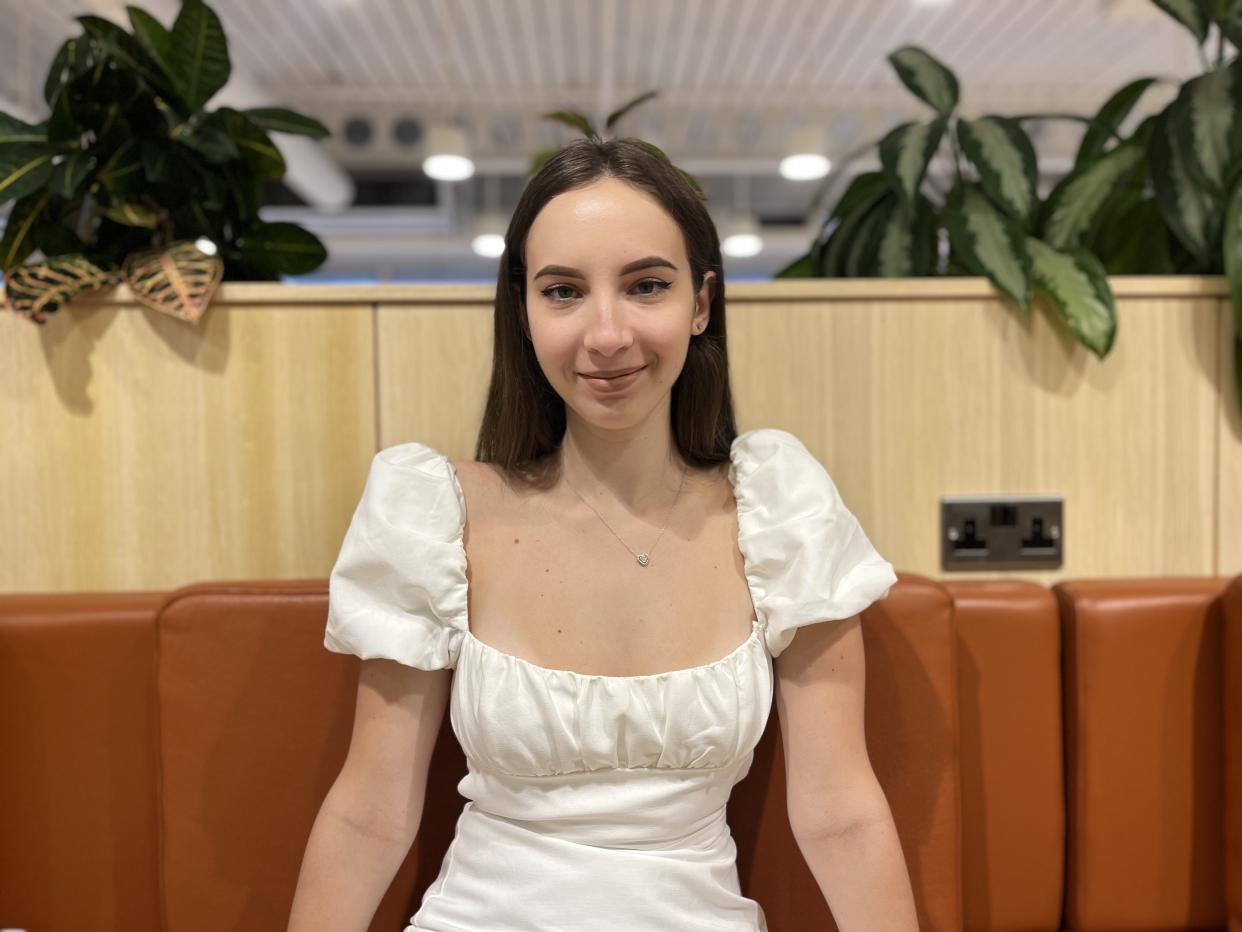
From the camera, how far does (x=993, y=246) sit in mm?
1541

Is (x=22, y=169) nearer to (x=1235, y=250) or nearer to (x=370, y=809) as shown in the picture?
(x=370, y=809)

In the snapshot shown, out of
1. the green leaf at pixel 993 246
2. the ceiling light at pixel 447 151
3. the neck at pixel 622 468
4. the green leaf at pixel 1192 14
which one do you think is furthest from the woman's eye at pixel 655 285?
the ceiling light at pixel 447 151

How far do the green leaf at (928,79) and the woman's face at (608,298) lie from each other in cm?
73

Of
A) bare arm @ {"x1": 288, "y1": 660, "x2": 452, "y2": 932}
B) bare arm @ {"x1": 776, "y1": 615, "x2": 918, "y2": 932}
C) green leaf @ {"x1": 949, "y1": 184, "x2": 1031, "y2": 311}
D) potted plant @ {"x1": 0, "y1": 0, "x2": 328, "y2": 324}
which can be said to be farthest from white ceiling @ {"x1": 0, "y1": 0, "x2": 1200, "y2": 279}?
bare arm @ {"x1": 776, "y1": 615, "x2": 918, "y2": 932}

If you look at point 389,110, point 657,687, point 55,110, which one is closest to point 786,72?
point 389,110

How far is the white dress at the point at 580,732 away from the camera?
1123 millimetres

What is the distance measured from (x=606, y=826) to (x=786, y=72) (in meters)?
5.30

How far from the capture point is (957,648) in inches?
A: 54.3

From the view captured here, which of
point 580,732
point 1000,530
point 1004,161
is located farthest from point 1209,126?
point 580,732

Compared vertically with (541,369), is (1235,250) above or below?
above

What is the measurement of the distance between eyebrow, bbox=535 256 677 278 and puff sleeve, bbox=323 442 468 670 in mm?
324

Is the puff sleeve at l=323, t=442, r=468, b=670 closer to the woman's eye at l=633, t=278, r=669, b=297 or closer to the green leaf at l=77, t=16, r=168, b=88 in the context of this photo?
the woman's eye at l=633, t=278, r=669, b=297

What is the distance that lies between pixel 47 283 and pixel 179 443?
293 mm

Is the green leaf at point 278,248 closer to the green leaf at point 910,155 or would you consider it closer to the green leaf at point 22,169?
the green leaf at point 22,169
